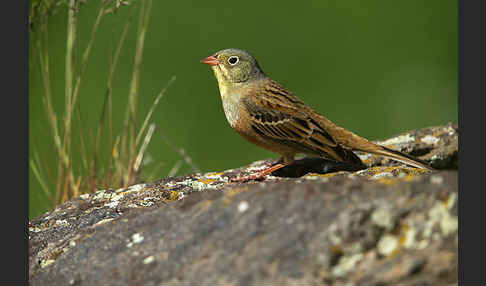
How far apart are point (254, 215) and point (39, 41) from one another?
147 inches

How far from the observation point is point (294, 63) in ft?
36.2

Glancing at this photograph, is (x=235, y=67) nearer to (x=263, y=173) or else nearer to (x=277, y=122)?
(x=277, y=122)

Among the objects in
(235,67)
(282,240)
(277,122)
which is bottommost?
(282,240)

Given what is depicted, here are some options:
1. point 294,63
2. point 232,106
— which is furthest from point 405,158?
point 294,63

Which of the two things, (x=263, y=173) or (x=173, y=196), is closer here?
(x=173, y=196)

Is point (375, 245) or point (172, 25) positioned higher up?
point (172, 25)

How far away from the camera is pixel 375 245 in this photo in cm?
317

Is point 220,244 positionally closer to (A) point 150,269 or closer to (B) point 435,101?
(A) point 150,269

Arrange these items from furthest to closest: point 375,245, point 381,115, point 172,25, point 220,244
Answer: point 172,25, point 381,115, point 220,244, point 375,245

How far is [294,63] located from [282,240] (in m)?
8.06

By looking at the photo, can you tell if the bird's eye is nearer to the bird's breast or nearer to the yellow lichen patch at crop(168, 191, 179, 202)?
the bird's breast

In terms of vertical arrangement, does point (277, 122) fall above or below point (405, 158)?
above

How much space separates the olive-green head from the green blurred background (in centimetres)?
285

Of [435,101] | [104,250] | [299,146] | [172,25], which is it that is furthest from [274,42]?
[104,250]
